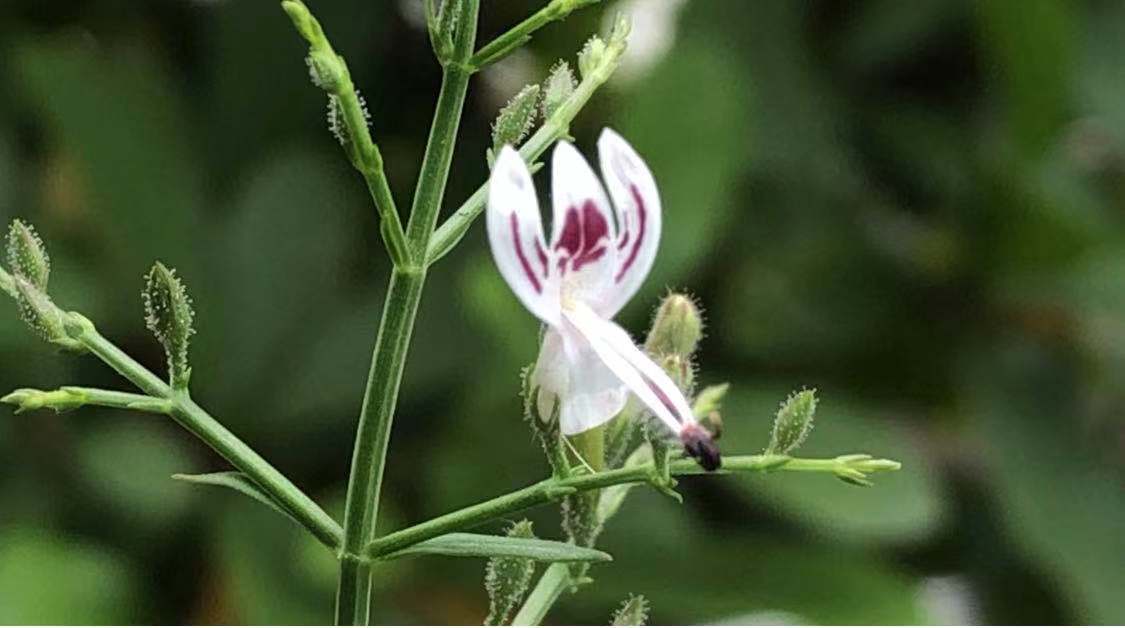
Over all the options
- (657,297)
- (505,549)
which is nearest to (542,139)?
(505,549)

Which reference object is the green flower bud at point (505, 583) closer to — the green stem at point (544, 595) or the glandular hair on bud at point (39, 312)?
the green stem at point (544, 595)

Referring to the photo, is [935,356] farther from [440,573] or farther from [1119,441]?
[440,573]

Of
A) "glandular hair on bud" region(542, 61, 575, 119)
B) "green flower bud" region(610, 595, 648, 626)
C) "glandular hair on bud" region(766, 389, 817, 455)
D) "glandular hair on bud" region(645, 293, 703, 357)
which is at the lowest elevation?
"green flower bud" region(610, 595, 648, 626)

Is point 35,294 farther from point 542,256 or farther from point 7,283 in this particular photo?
point 542,256

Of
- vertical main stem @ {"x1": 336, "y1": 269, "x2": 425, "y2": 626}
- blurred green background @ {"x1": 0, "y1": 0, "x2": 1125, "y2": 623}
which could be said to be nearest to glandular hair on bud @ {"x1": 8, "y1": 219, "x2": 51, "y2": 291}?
vertical main stem @ {"x1": 336, "y1": 269, "x2": 425, "y2": 626}

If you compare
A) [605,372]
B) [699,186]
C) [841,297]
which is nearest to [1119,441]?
[841,297]

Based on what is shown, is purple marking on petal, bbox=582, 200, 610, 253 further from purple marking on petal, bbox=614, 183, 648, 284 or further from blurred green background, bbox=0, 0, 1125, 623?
blurred green background, bbox=0, 0, 1125, 623

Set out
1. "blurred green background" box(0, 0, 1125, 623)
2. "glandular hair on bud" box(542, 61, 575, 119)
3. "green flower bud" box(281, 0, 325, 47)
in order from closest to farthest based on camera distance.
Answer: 1. "green flower bud" box(281, 0, 325, 47)
2. "glandular hair on bud" box(542, 61, 575, 119)
3. "blurred green background" box(0, 0, 1125, 623)
